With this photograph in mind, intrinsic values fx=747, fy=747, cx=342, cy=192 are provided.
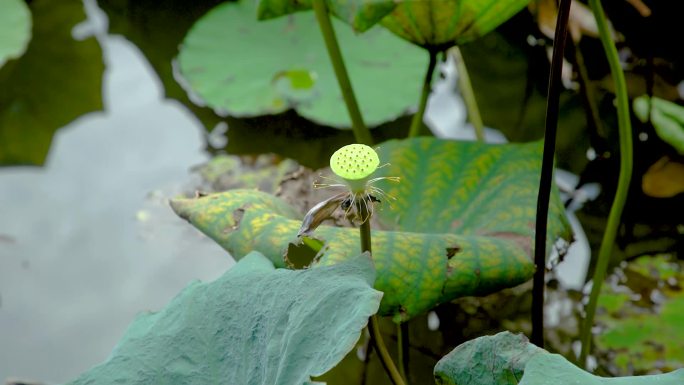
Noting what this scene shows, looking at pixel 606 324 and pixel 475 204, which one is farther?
pixel 606 324

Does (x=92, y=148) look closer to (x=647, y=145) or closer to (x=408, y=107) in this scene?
(x=408, y=107)

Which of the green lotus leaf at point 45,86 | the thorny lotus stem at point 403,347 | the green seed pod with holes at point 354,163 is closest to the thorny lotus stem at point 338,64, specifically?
the thorny lotus stem at point 403,347

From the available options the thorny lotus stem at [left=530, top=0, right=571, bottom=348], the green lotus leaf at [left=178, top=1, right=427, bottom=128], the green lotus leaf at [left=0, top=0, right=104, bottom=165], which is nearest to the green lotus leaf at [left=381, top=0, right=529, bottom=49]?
the thorny lotus stem at [left=530, top=0, right=571, bottom=348]

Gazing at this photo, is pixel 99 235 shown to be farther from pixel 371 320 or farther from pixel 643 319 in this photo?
pixel 643 319

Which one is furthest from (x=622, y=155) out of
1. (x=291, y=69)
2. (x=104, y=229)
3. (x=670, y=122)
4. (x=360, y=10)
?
(x=104, y=229)

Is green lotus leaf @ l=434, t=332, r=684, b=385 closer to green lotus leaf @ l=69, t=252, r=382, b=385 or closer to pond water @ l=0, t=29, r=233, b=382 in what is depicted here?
green lotus leaf @ l=69, t=252, r=382, b=385

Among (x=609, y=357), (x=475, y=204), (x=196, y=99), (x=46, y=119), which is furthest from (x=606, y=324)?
(x=46, y=119)
